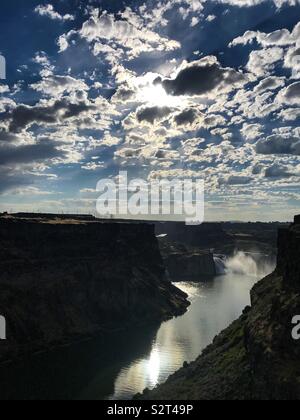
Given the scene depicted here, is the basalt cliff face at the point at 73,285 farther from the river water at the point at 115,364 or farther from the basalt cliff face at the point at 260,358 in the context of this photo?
the basalt cliff face at the point at 260,358

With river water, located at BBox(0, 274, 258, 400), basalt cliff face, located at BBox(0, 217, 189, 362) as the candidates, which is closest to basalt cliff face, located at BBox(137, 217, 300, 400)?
river water, located at BBox(0, 274, 258, 400)

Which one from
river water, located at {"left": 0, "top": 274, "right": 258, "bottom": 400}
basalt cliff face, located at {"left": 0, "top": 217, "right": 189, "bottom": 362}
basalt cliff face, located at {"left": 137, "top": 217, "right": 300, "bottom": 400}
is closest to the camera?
basalt cliff face, located at {"left": 137, "top": 217, "right": 300, "bottom": 400}

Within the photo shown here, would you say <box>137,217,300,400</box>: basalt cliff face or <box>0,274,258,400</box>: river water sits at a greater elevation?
<box>137,217,300,400</box>: basalt cliff face

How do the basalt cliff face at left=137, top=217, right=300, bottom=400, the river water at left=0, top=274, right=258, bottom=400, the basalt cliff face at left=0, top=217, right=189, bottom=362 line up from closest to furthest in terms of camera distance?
the basalt cliff face at left=137, top=217, right=300, bottom=400, the river water at left=0, top=274, right=258, bottom=400, the basalt cliff face at left=0, top=217, right=189, bottom=362

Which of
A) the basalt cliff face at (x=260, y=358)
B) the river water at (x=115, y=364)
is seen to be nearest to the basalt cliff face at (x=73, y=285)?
the river water at (x=115, y=364)

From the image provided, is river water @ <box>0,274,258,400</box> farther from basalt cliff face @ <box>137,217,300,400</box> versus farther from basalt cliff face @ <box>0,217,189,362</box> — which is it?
basalt cliff face @ <box>137,217,300,400</box>
